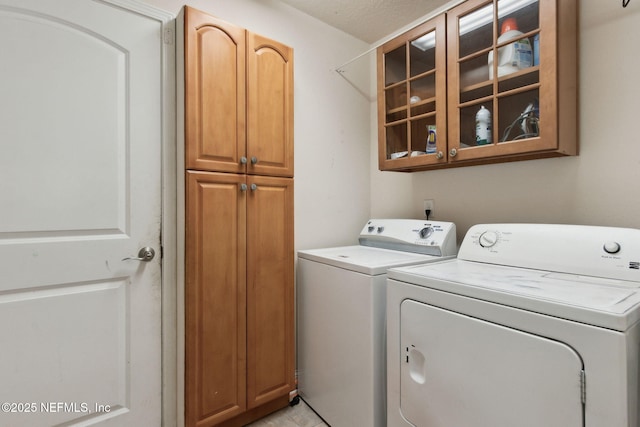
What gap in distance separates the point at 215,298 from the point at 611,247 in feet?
5.36

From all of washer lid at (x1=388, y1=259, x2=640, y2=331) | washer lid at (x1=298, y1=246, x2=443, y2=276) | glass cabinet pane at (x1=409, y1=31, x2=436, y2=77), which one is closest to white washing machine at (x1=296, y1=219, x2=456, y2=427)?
washer lid at (x1=298, y1=246, x2=443, y2=276)

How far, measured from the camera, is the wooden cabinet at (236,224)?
143 cm

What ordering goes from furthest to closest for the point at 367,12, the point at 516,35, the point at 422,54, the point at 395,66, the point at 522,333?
the point at 367,12 < the point at 395,66 < the point at 422,54 < the point at 516,35 < the point at 522,333

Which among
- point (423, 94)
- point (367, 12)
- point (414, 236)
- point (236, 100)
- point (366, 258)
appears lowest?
point (366, 258)

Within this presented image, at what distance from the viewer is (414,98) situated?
5.87 feet

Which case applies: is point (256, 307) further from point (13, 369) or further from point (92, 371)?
point (13, 369)

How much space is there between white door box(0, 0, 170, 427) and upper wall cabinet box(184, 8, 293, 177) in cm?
20

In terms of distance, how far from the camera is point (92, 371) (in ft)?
4.35

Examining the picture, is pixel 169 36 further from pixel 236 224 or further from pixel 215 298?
pixel 215 298

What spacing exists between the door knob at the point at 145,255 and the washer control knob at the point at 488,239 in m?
1.58

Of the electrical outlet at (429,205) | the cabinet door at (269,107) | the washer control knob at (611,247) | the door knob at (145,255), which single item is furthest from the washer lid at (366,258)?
the door knob at (145,255)

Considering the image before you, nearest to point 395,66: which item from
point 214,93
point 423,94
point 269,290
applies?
point 423,94

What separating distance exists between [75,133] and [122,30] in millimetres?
517

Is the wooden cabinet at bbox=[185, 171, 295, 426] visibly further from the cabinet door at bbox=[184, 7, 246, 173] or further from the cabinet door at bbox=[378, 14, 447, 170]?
the cabinet door at bbox=[378, 14, 447, 170]
